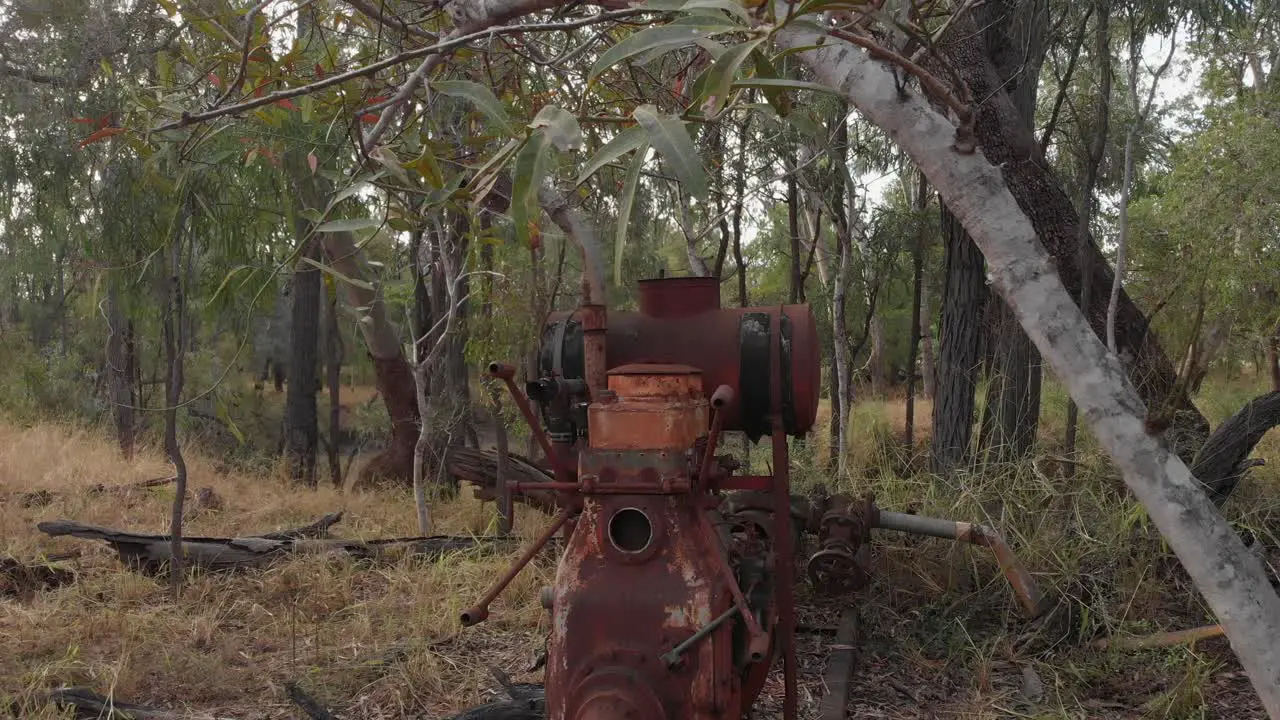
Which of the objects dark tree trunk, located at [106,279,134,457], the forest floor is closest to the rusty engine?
the forest floor

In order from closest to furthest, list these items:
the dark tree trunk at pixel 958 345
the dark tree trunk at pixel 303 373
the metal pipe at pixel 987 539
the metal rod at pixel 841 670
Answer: the metal rod at pixel 841 670
the metal pipe at pixel 987 539
the dark tree trunk at pixel 958 345
the dark tree trunk at pixel 303 373

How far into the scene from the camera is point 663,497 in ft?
8.94

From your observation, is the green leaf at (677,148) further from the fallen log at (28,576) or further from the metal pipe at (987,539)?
the fallen log at (28,576)

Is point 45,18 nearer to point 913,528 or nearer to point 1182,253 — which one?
point 913,528

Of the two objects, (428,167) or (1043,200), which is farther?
(1043,200)

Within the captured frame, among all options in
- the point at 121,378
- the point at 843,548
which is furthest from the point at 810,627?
the point at 121,378

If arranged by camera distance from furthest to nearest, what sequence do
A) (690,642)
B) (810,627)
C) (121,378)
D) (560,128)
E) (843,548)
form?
1. (121,378)
2. (810,627)
3. (843,548)
4. (690,642)
5. (560,128)

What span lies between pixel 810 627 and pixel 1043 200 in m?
2.86

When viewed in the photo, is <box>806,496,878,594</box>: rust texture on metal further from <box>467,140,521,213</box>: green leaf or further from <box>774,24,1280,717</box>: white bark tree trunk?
<box>467,140,521,213</box>: green leaf

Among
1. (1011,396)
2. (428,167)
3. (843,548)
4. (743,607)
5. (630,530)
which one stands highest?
(428,167)

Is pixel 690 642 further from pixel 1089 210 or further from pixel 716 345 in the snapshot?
pixel 1089 210

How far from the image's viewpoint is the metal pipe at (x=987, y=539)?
416 centimetres

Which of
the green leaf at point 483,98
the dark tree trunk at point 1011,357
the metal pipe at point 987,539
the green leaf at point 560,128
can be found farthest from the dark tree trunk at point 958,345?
the green leaf at point 560,128

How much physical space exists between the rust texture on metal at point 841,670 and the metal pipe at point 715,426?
1197mm
